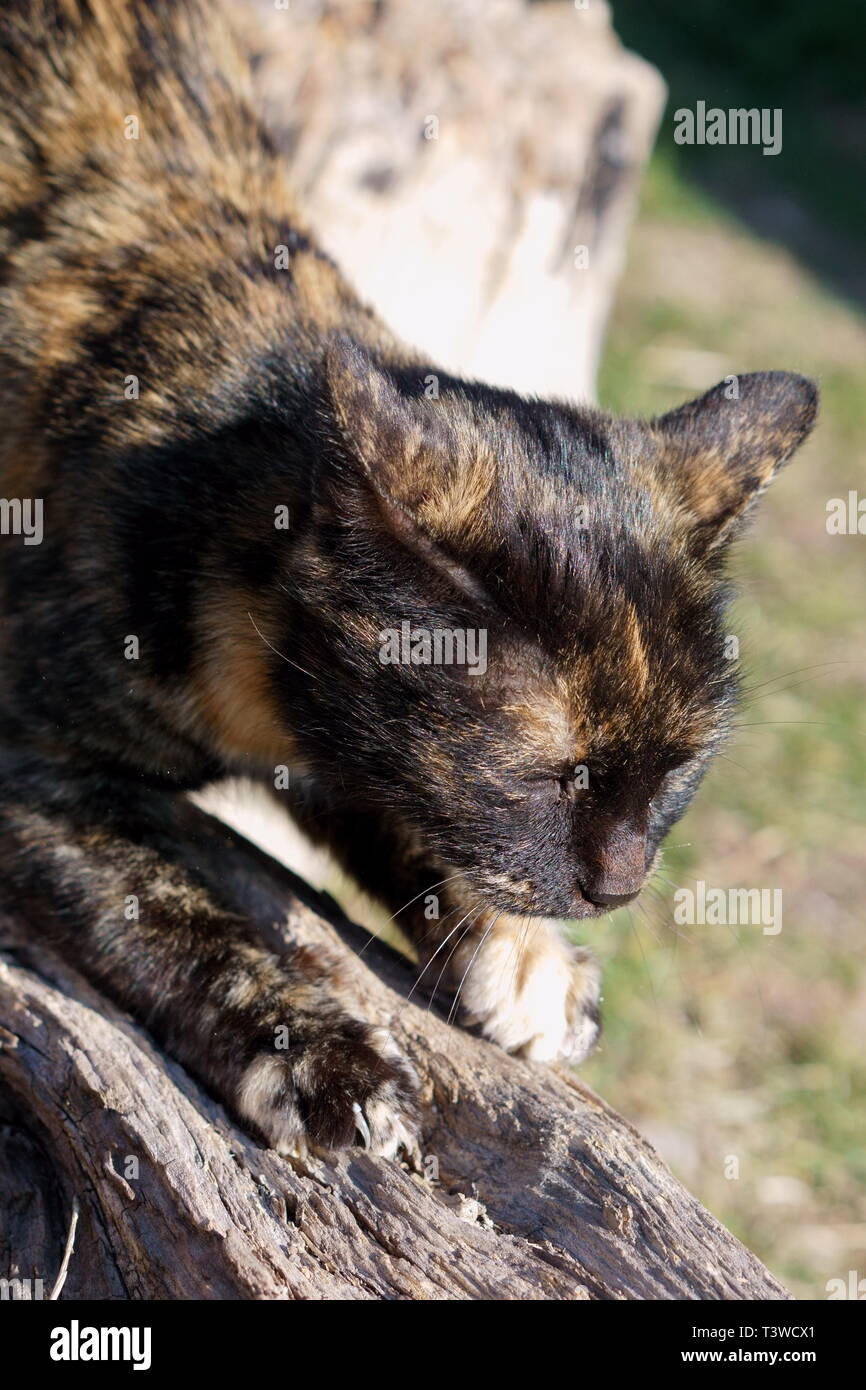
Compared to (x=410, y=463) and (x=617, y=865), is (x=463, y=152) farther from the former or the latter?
(x=617, y=865)

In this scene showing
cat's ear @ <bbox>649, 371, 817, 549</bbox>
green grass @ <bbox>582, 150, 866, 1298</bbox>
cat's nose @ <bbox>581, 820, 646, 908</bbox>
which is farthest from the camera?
green grass @ <bbox>582, 150, 866, 1298</bbox>

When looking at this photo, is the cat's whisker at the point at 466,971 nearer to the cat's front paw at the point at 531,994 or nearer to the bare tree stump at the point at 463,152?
the cat's front paw at the point at 531,994

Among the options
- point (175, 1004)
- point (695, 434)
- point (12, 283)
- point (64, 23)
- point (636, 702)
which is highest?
point (64, 23)

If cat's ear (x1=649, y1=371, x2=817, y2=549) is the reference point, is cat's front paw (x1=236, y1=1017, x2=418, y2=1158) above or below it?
below

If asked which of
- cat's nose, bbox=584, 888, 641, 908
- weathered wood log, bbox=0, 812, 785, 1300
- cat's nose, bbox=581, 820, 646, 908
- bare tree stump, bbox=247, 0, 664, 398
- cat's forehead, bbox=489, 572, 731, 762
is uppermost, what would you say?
bare tree stump, bbox=247, 0, 664, 398

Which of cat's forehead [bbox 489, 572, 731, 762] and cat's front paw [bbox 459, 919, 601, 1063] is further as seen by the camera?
cat's front paw [bbox 459, 919, 601, 1063]

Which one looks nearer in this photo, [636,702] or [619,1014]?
[636,702]

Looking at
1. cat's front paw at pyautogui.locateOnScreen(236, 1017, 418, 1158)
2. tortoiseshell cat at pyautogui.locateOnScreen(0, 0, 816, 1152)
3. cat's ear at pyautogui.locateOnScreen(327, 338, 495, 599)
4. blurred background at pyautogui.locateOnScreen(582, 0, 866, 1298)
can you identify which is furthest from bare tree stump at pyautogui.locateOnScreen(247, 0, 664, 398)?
cat's front paw at pyautogui.locateOnScreen(236, 1017, 418, 1158)

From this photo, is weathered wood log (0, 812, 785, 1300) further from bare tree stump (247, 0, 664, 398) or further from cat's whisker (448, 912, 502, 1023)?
bare tree stump (247, 0, 664, 398)
